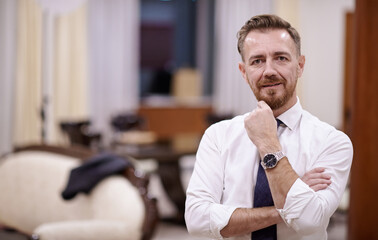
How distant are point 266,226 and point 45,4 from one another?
12.8 feet

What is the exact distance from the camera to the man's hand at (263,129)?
1.31 m

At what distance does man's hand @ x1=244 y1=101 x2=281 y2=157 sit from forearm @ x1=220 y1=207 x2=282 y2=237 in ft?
0.46

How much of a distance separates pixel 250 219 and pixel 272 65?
37 centimetres

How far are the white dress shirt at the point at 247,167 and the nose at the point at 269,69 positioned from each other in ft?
0.46

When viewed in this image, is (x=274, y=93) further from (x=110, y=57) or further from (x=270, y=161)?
(x=110, y=57)

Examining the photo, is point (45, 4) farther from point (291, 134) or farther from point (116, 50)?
point (291, 134)

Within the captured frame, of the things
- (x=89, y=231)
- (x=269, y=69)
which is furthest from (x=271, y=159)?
(x=89, y=231)

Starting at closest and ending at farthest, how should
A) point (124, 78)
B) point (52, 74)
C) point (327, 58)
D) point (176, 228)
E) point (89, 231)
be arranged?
point (89, 231) < point (176, 228) < point (52, 74) < point (327, 58) < point (124, 78)

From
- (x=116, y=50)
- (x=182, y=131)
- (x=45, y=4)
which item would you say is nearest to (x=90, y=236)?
(x=45, y=4)

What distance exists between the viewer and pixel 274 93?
1324mm

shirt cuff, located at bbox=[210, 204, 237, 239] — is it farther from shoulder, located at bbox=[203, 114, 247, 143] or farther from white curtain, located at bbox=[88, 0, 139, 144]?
white curtain, located at bbox=[88, 0, 139, 144]

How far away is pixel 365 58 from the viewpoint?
2.77 m

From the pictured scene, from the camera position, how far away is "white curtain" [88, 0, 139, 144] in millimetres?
7648

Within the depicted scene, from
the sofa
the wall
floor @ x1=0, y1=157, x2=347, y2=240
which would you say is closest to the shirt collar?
the sofa
